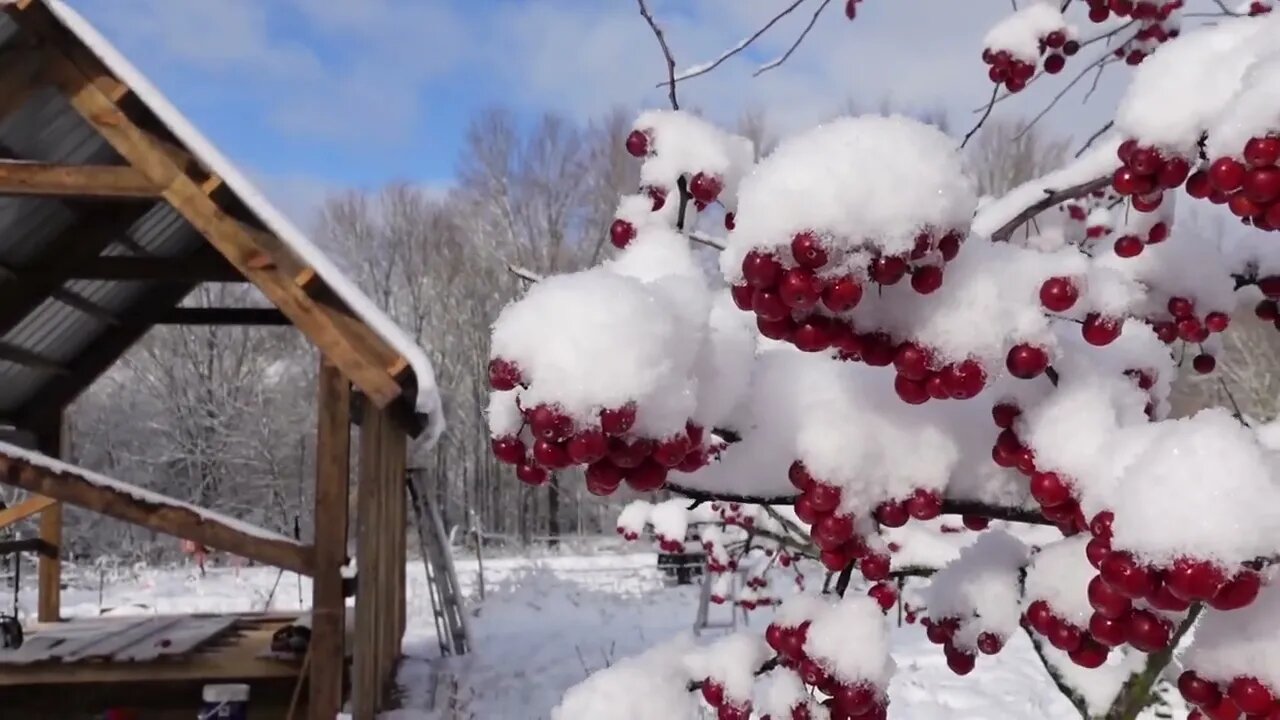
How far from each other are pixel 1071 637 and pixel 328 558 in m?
4.76

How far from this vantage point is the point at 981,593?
1412 mm

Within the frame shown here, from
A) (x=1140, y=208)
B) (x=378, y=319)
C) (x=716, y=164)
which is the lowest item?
(x=1140, y=208)

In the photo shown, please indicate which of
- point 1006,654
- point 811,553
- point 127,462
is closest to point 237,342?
point 127,462

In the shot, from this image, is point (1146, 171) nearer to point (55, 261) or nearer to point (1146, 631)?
point (1146, 631)

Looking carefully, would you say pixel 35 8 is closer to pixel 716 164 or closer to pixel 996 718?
pixel 716 164

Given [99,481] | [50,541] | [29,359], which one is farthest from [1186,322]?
[50,541]

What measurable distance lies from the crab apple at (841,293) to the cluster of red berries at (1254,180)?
0.37 meters

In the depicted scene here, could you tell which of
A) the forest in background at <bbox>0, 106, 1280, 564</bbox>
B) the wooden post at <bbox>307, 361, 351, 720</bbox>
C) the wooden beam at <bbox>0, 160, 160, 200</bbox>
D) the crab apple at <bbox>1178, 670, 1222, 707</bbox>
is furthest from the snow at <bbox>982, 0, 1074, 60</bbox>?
the forest in background at <bbox>0, 106, 1280, 564</bbox>

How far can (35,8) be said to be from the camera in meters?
4.94

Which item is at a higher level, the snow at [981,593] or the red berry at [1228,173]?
the red berry at [1228,173]

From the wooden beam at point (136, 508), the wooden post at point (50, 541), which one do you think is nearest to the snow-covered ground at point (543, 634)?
the wooden beam at point (136, 508)

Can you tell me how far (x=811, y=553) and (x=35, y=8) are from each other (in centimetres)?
468

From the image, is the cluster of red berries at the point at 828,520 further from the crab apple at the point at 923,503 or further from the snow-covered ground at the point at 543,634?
the snow-covered ground at the point at 543,634

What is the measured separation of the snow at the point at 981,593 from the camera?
4.56ft
